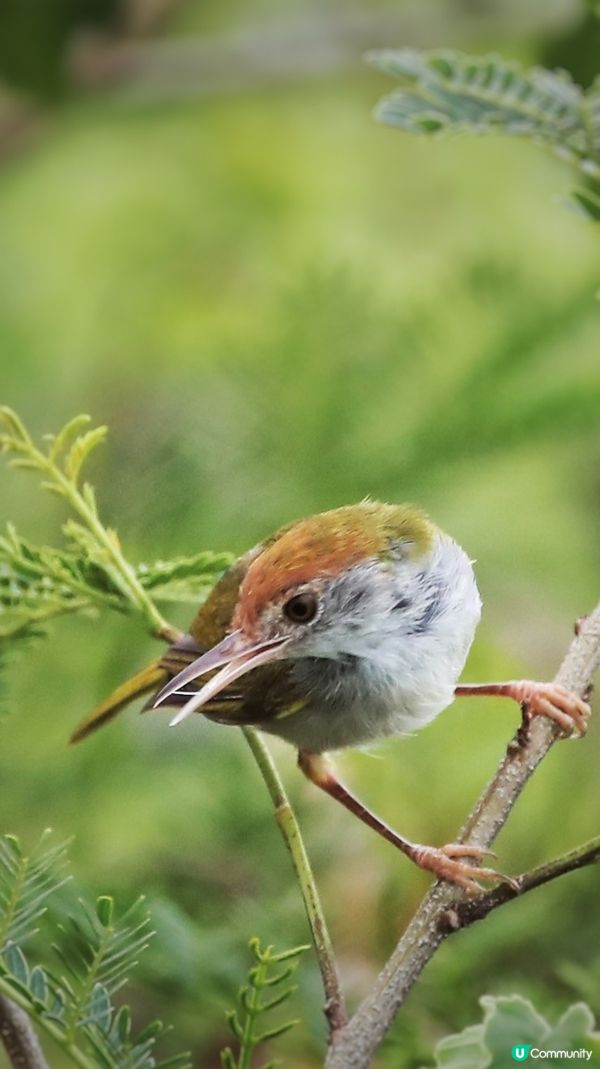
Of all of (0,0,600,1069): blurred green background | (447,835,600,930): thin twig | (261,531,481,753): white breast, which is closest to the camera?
(447,835,600,930): thin twig

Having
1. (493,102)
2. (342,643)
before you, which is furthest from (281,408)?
(342,643)

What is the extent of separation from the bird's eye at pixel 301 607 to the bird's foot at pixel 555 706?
10 cm

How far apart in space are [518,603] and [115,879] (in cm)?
48

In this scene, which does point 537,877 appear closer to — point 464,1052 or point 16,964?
point 464,1052

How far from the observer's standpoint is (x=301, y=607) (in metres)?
0.64

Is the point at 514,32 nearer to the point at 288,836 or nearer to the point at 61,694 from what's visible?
the point at 61,694

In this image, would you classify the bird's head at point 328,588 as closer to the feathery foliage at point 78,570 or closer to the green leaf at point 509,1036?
the feathery foliage at point 78,570

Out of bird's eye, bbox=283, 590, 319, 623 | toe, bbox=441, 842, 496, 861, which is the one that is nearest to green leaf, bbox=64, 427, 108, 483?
bird's eye, bbox=283, 590, 319, 623

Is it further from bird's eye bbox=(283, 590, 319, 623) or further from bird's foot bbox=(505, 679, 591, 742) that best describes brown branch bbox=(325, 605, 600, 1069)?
bird's eye bbox=(283, 590, 319, 623)

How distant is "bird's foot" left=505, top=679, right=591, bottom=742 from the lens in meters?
0.58

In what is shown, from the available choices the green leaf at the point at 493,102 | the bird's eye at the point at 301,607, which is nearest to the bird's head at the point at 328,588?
the bird's eye at the point at 301,607

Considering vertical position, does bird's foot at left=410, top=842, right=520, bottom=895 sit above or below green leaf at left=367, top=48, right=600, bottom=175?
below

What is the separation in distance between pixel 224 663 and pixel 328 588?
0.07 m

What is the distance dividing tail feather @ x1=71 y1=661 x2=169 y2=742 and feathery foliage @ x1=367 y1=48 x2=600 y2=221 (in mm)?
339
